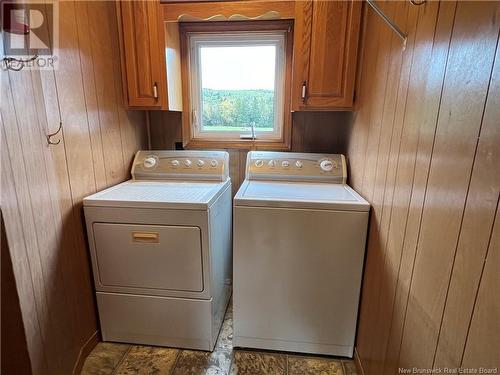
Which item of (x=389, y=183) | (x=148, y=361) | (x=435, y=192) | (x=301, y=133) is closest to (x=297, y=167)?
(x=301, y=133)

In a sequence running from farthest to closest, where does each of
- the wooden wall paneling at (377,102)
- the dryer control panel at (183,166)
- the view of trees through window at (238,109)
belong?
the view of trees through window at (238,109) → the dryer control panel at (183,166) → the wooden wall paneling at (377,102)

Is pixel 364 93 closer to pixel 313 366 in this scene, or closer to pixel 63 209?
pixel 313 366

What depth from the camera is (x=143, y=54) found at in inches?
70.5

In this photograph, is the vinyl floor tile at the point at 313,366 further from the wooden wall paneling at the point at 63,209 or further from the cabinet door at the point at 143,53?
Result: the cabinet door at the point at 143,53

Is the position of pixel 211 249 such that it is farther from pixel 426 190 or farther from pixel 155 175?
pixel 426 190

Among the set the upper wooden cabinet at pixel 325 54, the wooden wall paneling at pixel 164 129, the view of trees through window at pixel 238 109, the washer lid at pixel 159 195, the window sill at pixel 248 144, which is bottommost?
the washer lid at pixel 159 195

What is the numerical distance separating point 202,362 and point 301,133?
1.65m

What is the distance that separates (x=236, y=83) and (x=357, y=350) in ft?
6.41

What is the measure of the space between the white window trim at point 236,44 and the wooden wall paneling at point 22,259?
131 centimetres

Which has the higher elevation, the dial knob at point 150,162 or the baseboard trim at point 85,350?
the dial knob at point 150,162

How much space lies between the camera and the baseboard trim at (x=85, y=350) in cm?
150

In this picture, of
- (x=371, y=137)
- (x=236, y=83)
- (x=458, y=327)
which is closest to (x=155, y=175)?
(x=236, y=83)

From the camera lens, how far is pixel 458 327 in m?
0.71

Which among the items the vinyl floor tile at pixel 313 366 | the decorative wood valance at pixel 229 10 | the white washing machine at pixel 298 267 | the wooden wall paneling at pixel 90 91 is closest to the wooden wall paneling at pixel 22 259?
the wooden wall paneling at pixel 90 91
